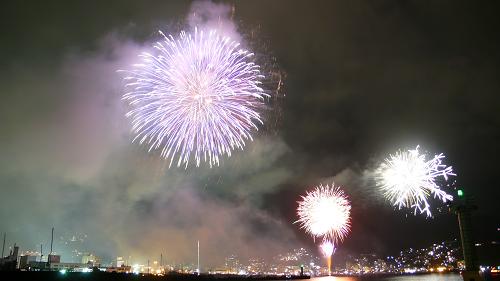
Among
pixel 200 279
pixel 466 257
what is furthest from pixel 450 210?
pixel 200 279

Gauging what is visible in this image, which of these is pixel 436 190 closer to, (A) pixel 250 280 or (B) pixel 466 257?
(B) pixel 466 257

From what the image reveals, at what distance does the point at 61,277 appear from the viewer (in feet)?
257

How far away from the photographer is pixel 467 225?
61531 mm

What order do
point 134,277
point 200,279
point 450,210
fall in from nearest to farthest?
point 450,210, point 134,277, point 200,279

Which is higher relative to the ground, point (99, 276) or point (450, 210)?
point (450, 210)

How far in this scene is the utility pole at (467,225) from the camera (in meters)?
60.0

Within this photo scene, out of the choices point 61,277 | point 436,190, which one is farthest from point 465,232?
point 61,277

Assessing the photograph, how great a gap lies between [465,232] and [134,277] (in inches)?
3086

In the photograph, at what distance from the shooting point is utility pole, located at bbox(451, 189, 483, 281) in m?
60.0

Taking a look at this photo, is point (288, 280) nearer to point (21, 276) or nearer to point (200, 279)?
point (200, 279)

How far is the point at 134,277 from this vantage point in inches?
4149

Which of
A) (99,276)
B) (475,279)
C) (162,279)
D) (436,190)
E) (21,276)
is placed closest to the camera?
(436,190)

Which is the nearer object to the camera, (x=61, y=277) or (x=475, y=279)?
(x=475, y=279)

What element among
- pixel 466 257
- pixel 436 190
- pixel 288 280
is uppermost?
pixel 436 190
